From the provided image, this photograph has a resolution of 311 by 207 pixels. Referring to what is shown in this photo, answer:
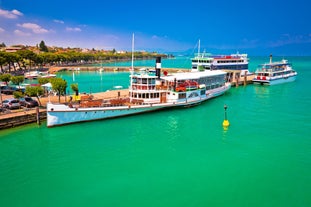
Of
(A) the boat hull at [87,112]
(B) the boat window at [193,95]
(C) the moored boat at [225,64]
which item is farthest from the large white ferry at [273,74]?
(A) the boat hull at [87,112]

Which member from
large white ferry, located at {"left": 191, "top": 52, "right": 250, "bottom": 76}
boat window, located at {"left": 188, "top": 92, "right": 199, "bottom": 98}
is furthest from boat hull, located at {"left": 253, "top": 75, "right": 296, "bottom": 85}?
boat window, located at {"left": 188, "top": 92, "right": 199, "bottom": 98}

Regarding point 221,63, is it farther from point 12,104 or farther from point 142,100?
point 12,104

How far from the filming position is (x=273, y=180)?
19.4m

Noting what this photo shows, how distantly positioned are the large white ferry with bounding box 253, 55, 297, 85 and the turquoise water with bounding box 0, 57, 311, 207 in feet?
111

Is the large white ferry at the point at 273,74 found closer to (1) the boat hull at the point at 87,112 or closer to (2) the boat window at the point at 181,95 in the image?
(2) the boat window at the point at 181,95

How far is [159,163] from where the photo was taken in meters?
22.2

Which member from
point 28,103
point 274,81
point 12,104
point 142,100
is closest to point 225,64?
point 274,81

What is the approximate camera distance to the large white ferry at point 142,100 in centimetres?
3120

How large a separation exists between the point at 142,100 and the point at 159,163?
51.7ft

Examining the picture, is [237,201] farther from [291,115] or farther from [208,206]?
[291,115]

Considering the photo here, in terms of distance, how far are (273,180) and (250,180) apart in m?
1.67

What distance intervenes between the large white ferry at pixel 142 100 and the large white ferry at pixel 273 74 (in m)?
25.6

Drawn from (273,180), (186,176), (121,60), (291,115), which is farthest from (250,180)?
(121,60)

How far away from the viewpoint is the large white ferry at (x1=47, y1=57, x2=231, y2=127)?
3120 centimetres
